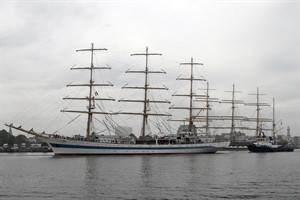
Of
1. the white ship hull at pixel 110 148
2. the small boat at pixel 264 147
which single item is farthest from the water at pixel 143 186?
the small boat at pixel 264 147

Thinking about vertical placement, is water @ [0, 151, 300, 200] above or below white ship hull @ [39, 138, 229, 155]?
below

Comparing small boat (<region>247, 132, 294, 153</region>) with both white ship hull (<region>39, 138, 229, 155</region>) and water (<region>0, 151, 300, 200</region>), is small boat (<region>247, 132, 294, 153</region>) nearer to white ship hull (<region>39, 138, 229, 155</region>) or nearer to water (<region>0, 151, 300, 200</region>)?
white ship hull (<region>39, 138, 229, 155</region>)

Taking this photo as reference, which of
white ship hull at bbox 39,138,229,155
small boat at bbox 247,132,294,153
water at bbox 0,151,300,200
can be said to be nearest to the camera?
water at bbox 0,151,300,200

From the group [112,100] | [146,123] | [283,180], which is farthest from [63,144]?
[283,180]

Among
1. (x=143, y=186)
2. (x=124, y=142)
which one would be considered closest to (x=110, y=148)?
(x=124, y=142)

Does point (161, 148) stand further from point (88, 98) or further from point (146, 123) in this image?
point (88, 98)

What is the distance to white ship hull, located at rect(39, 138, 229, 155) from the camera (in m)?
95.2

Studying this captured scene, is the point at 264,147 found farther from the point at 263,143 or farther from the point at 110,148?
the point at 110,148

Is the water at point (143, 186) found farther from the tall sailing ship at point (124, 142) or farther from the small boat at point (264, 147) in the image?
the small boat at point (264, 147)

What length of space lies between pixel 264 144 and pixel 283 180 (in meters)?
107

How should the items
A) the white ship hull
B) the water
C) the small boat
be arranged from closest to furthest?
the water, the white ship hull, the small boat

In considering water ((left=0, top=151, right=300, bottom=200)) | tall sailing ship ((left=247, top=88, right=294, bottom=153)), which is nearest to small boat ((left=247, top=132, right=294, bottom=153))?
tall sailing ship ((left=247, top=88, right=294, bottom=153))

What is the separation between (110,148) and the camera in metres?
100

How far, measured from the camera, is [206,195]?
111ft
